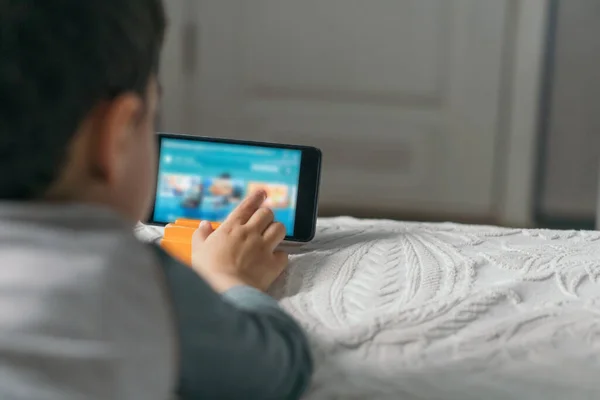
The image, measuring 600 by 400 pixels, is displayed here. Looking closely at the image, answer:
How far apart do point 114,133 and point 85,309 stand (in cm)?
10

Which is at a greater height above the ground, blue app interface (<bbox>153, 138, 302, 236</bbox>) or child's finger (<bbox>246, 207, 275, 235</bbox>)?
blue app interface (<bbox>153, 138, 302, 236</bbox>)

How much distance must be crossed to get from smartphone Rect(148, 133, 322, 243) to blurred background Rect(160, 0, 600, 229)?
143 cm

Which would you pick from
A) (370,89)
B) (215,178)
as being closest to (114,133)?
(215,178)

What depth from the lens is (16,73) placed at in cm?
38

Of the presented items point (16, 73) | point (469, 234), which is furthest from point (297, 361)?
point (469, 234)

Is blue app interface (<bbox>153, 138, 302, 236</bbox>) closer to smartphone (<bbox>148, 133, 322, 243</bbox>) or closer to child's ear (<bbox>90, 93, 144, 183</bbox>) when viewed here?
smartphone (<bbox>148, 133, 322, 243</bbox>)

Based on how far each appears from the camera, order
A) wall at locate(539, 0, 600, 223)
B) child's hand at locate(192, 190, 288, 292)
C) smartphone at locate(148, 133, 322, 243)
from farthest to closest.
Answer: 1. wall at locate(539, 0, 600, 223)
2. smartphone at locate(148, 133, 322, 243)
3. child's hand at locate(192, 190, 288, 292)

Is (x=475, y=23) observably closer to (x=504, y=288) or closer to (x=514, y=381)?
(x=504, y=288)

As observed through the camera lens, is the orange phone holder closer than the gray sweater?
No

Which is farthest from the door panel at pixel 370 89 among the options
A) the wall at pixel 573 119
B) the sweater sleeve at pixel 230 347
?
the sweater sleeve at pixel 230 347

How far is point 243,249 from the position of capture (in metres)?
0.67

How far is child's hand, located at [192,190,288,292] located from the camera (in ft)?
2.08

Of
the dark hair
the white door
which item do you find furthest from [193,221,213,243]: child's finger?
the white door

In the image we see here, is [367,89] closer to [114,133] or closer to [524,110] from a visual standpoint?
[524,110]
